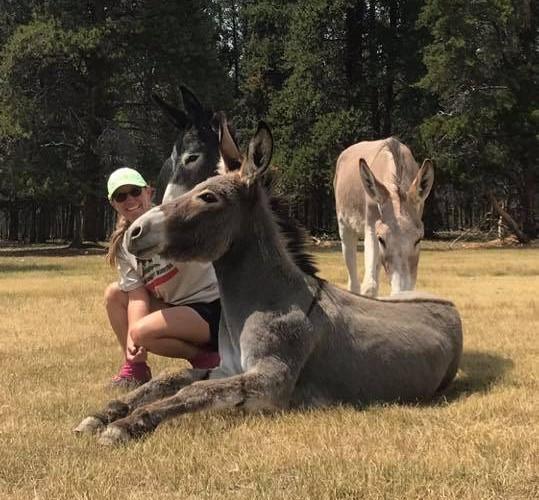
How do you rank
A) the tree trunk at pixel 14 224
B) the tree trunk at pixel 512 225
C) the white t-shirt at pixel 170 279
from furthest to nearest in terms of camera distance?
the tree trunk at pixel 14 224 < the tree trunk at pixel 512 225 < the white t-shirt at pixel 170 279

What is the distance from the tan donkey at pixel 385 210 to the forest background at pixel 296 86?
1456 cm

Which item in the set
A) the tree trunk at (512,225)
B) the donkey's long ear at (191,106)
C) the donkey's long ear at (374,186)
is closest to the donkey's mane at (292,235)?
the donkey's long ear at (374,186)

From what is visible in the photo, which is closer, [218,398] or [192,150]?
[218,398]

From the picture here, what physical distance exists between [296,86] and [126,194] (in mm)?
29926

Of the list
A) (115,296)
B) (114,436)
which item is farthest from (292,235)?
(114,436)

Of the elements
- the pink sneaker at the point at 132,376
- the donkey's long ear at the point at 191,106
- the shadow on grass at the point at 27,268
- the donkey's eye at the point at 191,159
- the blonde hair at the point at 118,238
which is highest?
the donkey's long ear at the point at 191,106

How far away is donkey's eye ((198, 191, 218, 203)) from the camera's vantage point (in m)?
4.55

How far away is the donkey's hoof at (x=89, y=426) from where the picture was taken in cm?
410

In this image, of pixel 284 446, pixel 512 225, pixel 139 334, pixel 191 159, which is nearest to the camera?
pixel 284 446

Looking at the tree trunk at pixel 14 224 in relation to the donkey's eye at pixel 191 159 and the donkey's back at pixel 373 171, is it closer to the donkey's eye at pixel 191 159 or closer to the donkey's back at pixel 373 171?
the donkey's back at pixel 373 171

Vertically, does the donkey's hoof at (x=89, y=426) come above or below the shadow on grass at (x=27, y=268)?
above

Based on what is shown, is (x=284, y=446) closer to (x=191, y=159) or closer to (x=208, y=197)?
(x=208, y=197)

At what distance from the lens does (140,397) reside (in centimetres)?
459

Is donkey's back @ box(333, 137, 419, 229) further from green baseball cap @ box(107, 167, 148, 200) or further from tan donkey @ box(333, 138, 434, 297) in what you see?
green baseball cap @ box(107, 167, 148, 200)
